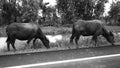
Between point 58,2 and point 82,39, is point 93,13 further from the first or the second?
point 82,39

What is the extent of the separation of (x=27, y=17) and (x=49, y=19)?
164 inches

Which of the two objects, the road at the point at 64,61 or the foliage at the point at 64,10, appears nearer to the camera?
the road at the point at 64,61

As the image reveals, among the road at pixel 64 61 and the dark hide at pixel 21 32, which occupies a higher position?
the dark hide at pixel 21 32

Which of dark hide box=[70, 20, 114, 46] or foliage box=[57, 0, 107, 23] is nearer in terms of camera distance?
dark hide box=[70, 20, 114, 46]

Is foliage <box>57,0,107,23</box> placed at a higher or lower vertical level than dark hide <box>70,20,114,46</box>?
higher

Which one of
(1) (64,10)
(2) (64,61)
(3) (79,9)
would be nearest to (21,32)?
(2) (64,61)

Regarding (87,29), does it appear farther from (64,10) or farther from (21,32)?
(64,10)

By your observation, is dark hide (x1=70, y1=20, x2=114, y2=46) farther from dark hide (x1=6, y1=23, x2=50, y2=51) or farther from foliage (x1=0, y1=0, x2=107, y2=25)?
foliage (x1=0, y1=0, x2=107, y2=25)

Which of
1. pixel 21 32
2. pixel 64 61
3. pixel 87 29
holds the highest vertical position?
pixel 21 32

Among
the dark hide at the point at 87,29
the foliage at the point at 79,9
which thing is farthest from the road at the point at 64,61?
the foliage at the point at 79,9

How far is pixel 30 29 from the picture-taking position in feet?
31.8

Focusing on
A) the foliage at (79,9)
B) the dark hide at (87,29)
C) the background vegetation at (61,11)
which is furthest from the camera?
the foliage at (79,9)

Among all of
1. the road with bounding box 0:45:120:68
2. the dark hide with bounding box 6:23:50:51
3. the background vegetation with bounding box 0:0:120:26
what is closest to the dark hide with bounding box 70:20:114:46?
the dark hide with bounding box 6:23:50:51

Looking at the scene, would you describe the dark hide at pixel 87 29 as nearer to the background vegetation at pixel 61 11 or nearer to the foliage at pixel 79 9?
the background vegetation at pixel 61 11
